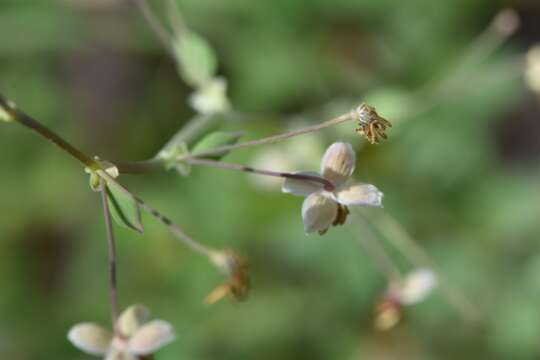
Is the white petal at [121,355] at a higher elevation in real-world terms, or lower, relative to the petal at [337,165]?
lower

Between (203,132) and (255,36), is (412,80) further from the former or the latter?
(203,132)

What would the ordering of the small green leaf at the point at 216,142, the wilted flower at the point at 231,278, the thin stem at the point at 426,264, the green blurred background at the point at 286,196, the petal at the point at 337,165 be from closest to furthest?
the petal at the point at 337,165 → the small green leaf at the point at 216,142 → the wilted flower at the point at 231,278 → the thin stem at the point at 426,264 → the green blurred background at the point at 286,196

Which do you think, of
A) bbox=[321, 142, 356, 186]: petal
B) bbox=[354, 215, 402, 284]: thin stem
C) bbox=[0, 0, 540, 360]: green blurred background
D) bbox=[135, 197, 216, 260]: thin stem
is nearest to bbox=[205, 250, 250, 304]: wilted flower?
bbox=[135, 197, 216, 260]: thin stem

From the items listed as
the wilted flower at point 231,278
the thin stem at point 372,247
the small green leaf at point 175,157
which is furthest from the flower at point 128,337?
the thin stem at point 372,247

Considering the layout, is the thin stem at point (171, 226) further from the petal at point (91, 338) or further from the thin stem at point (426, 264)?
the thin stem at point (426, 264)

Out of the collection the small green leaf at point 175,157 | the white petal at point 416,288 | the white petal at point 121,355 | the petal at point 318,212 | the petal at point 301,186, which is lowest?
the petal at point 318,212

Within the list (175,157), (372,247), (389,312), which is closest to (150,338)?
(175,157)

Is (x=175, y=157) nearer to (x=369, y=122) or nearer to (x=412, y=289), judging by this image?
(x=369, y=122)
